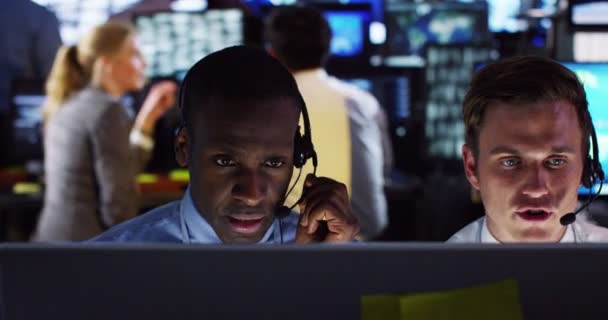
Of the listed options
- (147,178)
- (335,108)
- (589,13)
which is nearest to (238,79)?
(335,108)

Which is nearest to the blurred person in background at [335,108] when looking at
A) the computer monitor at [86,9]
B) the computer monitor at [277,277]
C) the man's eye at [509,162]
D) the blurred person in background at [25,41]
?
the man's eye at [509,162]

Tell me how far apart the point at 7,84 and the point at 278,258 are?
342cm

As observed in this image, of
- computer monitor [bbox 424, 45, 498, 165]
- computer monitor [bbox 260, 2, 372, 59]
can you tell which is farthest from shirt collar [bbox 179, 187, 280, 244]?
computer monitor [bbox 260, 2, 372, 59]

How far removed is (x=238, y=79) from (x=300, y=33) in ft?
3.56

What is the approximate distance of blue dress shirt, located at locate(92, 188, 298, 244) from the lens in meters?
0.90

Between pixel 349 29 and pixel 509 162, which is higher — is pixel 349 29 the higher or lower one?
the lower one

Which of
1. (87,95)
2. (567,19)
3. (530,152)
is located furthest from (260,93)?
(567,19)

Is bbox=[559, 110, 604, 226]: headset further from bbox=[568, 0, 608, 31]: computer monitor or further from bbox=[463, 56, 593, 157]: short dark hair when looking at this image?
bbox=[568, 0, 608, 31]: computer monitor

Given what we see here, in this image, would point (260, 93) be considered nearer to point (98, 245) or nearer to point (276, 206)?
point (276, 206)

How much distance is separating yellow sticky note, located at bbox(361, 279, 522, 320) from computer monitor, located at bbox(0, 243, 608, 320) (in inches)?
0.5

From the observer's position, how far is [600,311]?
0.62 metres

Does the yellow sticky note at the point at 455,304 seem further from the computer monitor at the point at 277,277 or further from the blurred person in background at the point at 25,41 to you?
the blurred person in background at the point at 25,41

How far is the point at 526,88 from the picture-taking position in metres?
0.96

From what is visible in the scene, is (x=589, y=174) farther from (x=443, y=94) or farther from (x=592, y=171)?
(x=443, y=94)
